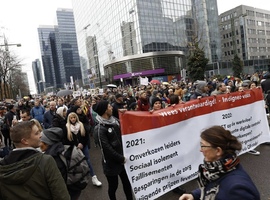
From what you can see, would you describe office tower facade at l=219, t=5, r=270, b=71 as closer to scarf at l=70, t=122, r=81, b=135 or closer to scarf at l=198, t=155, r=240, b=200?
scarf at l=70, t=122, r=81, b=135

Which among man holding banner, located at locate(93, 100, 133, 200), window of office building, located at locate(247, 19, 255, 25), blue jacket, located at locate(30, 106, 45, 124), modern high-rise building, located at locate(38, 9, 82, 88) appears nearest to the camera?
man holding banner, located at locate(93, 100, 133, 200)

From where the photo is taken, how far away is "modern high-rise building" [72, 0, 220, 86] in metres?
53.4

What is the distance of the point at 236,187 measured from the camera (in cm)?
151

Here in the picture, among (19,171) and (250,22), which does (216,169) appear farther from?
(250,22)

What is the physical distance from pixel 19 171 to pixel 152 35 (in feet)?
179

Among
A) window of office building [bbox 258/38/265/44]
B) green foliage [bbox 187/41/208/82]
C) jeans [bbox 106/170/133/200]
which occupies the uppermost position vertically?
window of office building [bbox 258/38/265/44]

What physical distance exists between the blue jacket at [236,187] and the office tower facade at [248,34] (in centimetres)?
8453

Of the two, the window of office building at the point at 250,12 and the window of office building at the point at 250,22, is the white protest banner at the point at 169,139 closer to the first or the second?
the window of office building at the point at 250,22

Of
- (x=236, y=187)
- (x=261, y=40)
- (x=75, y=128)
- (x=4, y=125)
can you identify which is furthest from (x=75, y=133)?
(x=261, y=40)

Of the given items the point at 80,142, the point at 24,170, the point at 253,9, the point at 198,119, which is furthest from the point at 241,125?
the point at 253,9

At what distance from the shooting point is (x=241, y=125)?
493 centimetres

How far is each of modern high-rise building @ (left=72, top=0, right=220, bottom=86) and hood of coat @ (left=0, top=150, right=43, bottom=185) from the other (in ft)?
148

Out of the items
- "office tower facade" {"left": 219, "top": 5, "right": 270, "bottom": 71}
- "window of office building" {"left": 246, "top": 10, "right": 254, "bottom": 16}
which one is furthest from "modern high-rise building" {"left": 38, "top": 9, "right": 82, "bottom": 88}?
"window of office building" {"left": 246, "top": 10, "right": 254, "bottom": 16}

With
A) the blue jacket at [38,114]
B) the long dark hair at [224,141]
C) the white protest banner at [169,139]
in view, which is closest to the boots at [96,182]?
the white protest banner at [169,139]
